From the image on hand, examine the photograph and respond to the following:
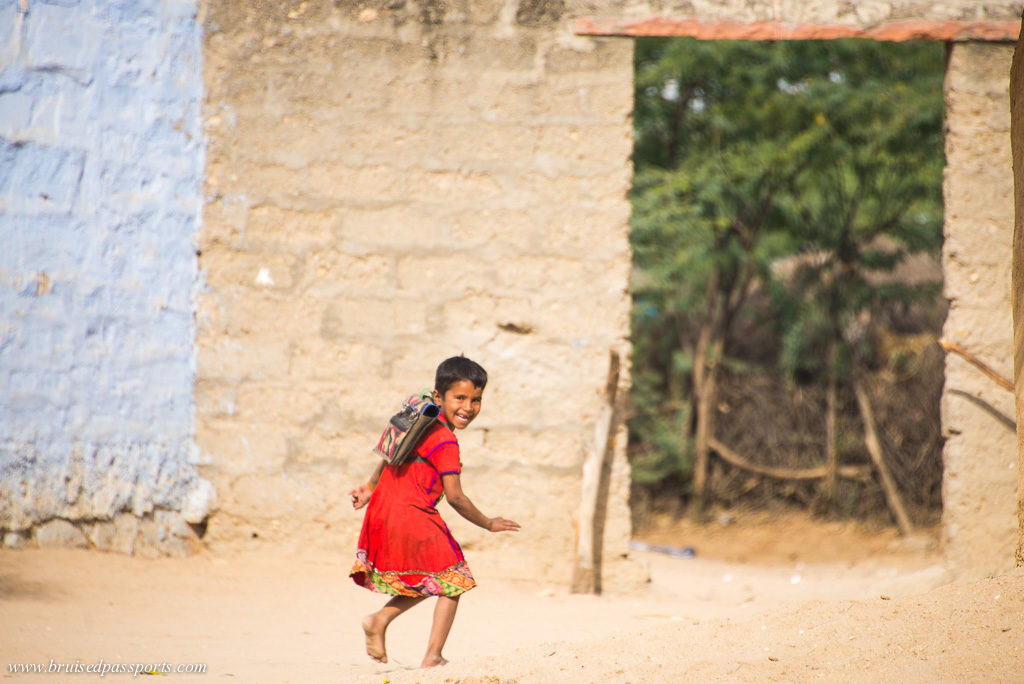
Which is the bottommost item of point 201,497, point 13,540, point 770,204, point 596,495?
point 13,540

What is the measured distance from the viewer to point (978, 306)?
4.21m

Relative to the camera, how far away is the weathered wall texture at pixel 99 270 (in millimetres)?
4059

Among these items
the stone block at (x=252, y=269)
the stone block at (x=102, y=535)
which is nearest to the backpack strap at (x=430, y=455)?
the stone block at (x=252, y=269)

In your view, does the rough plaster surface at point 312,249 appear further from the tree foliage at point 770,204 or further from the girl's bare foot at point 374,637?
the tree foliage at point 770,204

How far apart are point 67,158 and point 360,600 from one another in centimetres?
240

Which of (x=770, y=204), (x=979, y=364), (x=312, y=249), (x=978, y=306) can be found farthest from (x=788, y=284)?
(x=312, y=249)

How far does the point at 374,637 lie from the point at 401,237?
1.98m

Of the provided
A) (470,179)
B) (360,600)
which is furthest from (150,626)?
(470,179)

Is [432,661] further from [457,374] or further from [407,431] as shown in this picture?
[457,374]

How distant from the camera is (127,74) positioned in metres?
4.10

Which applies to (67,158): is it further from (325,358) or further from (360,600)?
(360,600)

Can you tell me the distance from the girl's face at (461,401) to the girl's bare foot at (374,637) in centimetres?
64

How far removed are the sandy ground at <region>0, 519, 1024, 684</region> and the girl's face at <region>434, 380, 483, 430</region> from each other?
0.70 metres
